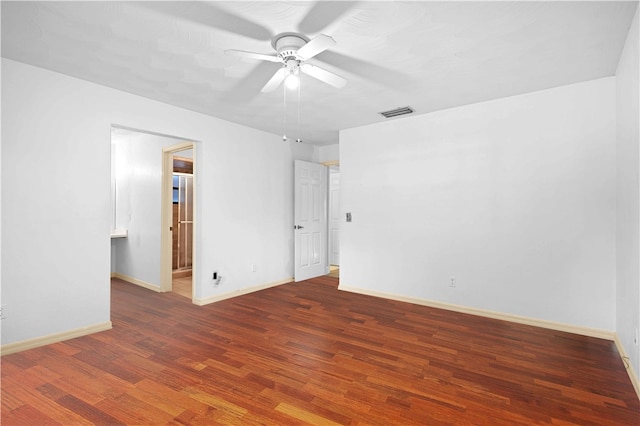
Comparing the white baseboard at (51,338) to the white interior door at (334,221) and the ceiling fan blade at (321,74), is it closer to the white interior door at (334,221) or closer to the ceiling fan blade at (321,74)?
the ceiling fan blade at (321,74)

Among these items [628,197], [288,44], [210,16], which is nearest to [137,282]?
[210,16]

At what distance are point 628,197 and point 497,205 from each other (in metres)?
1.21

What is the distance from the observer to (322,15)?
2014 millimetres

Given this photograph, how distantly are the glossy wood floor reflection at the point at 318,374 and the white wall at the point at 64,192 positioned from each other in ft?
1.46

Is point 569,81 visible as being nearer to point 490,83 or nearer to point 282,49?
point 490,83

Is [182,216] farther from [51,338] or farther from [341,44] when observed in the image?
[341,44]

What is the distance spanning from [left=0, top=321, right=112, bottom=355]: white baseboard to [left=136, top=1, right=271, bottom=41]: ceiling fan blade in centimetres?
295

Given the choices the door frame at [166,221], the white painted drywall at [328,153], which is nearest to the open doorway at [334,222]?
the white painted drywall at [328,153]

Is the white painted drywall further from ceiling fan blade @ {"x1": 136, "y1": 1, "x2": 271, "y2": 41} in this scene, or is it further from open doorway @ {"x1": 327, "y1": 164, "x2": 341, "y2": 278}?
ceiling fan blade @ {"x1": 136, "y1": 1, "x2": 271, "y2": 41}

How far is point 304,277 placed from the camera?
554 centimetres

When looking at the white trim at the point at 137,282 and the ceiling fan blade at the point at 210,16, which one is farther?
the white trim at the point at 137,282

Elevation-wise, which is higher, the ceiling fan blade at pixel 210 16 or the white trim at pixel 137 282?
the ceiling fan blade at pixel 210 16

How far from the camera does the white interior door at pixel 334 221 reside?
693cm

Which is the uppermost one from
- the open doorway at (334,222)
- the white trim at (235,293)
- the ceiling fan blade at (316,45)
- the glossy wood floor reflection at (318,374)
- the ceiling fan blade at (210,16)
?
the ceiling fan blade at (210,16)
